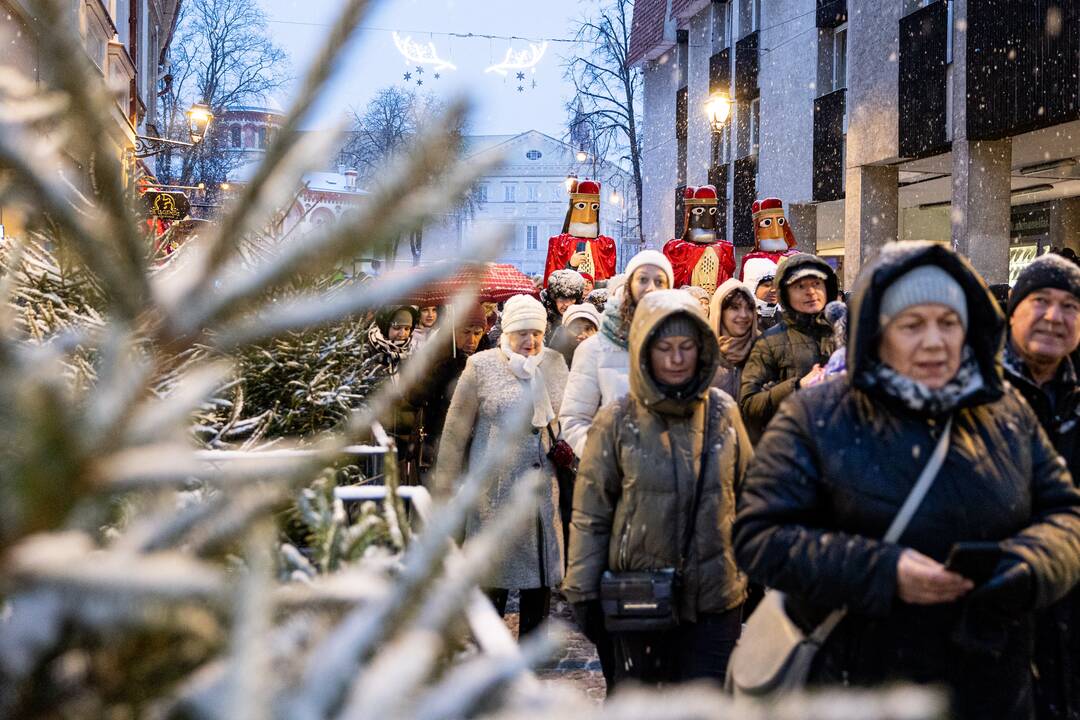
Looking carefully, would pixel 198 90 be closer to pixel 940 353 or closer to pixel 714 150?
pixel 714 150

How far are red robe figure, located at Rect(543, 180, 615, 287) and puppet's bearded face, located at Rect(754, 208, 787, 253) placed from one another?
1.72 m

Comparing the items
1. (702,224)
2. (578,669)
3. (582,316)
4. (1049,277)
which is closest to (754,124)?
(702,224)

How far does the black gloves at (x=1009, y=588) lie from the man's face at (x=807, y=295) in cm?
375

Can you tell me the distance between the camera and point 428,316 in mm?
9250

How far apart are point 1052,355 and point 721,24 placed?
2572 centimetres

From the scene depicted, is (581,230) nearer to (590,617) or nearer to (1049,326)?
(590,617)

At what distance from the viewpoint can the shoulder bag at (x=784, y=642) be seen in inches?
99.0

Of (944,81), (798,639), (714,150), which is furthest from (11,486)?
(714,150)

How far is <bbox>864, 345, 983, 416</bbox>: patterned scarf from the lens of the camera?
101 inches

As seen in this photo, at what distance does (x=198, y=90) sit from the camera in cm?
4384

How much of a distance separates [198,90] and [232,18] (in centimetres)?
670

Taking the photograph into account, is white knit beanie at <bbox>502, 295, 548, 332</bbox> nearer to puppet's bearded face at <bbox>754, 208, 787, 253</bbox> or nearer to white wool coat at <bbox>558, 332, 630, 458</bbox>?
white wool coat at <bbox>558, 332, 630, 458</bbox>

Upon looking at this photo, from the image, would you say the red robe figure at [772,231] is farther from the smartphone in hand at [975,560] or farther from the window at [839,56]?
the smartphone in hand at [975,560]

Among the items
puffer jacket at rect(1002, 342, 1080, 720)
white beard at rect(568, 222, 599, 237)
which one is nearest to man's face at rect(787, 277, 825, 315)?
puffer jacket at rect(1002, 342, 1080, 720)
